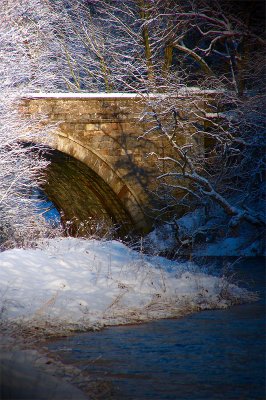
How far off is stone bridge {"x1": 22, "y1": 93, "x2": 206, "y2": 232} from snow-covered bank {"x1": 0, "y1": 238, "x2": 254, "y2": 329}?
575 cm

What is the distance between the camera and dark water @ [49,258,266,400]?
191 inches

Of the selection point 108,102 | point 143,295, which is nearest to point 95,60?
point 108,102

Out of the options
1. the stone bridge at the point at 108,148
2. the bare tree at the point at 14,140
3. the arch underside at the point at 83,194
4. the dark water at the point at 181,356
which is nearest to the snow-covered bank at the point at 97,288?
the dark water at the point at 181,356

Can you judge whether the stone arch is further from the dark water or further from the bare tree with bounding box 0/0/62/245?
the dark water

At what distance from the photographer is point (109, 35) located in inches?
805

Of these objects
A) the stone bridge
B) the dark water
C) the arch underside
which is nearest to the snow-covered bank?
the dark water

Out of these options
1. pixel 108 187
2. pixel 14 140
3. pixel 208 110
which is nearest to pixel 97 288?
pixel 14 140

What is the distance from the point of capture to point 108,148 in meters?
16.8

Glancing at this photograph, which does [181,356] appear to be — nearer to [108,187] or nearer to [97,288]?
[97,288]

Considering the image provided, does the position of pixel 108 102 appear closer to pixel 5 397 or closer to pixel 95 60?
pixel 95 60

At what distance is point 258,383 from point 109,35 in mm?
16545

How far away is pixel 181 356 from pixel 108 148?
11.2 meters

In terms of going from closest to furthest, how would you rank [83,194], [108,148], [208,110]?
[108,148]
[208,110]
[83,194]

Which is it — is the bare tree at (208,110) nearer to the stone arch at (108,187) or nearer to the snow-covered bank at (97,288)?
the stone arch at (108,187)
